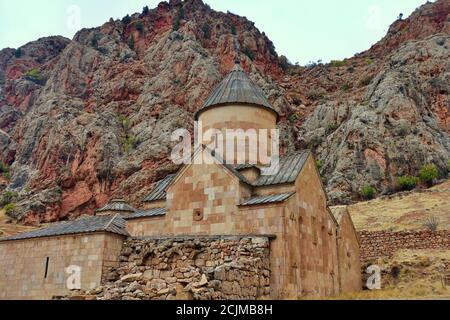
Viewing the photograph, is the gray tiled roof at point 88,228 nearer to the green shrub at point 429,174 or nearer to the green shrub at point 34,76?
the green shrub at point 429,174

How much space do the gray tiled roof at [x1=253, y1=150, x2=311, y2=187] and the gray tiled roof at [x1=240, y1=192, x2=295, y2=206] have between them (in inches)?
21.3

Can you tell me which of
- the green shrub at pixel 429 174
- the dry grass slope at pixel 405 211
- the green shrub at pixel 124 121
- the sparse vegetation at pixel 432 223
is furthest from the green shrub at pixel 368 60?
the sparse vegetation at pixel 432 223

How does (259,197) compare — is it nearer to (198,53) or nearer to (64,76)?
(198,53)

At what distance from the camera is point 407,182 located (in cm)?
3519

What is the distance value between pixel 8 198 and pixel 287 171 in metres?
42.6

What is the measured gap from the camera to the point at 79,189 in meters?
43.5

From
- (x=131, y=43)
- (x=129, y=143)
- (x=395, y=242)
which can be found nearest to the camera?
(x=395, y=242)

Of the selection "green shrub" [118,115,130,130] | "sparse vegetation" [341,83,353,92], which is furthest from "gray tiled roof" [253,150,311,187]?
"sparse vegetation" [341,83,353,92]

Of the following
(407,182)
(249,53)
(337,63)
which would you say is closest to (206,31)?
(249,53)

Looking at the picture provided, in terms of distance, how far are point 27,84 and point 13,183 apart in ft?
87.7

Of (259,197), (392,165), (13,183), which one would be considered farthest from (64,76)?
(259,197)

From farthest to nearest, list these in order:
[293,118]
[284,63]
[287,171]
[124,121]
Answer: [284,63] → [293,118] → [124,121] → [287,171]

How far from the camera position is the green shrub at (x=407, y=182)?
115 feet

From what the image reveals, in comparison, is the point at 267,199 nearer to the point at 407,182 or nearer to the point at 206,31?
the point at 407,182
